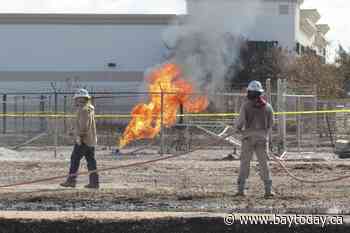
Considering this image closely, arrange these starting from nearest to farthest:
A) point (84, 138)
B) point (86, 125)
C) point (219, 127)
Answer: point (86, 125) → point (84, 138) → point (219, 127)

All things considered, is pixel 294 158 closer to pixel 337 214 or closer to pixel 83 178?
pixel 83 178

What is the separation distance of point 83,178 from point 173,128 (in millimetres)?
11032

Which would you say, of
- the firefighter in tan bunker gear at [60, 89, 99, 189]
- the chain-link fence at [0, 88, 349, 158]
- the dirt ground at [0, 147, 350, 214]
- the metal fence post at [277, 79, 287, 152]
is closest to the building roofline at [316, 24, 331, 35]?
the chain-link fence at [0, 88, 349, 158]

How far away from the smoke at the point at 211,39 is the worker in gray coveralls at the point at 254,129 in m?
29.6

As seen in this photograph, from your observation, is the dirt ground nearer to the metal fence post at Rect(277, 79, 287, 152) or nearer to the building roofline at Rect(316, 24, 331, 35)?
the metal fence post at Rect(277, 79, 287, 152)

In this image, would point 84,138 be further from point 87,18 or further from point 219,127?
point 87,18

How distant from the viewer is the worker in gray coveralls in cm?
1097

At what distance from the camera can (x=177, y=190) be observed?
11.7 meters

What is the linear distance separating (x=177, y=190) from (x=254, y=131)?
66.7 inches

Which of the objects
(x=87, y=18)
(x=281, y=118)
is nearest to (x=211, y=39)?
(x=87, y=18)

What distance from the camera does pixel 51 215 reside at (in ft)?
28.8

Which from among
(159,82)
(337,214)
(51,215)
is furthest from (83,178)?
(159,82)

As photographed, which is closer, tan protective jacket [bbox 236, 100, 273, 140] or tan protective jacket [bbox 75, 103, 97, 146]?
tan protective jacket [bbox 236, 100, 273, 140]

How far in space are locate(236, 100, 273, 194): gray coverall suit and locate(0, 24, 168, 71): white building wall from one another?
1571 inches
